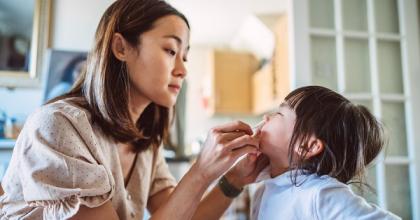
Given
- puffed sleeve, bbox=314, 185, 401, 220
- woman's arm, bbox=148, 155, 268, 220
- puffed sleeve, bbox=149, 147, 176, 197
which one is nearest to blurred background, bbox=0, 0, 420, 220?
puffed sleeve, bbox=149, 147, 176, 197

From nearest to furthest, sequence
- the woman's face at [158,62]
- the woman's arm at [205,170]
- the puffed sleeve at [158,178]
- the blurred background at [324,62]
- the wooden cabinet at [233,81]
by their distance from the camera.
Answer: the woman's arm at [205,170] < the woman's face at [158,62] < the puffed sleeve at [158,178] < the blurred background at [324,62] < the wooden cabinet at [233,81]

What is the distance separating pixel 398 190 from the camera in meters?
1.84

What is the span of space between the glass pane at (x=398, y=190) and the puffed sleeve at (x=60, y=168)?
1.65 metres

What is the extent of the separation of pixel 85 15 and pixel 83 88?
3.50 ft

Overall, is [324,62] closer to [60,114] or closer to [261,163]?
[261,163]

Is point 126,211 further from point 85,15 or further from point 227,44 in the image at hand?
point 227,44

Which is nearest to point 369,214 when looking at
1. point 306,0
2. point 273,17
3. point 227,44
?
point 306,0

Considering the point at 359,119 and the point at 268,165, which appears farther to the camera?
the point at 268,165

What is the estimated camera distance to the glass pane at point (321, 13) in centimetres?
187

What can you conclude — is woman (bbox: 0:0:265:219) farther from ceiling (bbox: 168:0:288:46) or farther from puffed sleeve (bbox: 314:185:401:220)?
ceiling (bbox: 168:0:288:46)

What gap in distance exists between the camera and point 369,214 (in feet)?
2.03

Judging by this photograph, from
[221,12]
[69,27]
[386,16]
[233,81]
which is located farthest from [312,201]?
[233,81]

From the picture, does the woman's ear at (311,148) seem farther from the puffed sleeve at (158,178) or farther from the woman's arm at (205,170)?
the puffed sleeve at (158,178)

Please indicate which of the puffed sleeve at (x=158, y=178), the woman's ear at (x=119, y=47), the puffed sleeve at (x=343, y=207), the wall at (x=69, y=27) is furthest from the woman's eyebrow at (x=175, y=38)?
the wall at (x=69, y=27)
